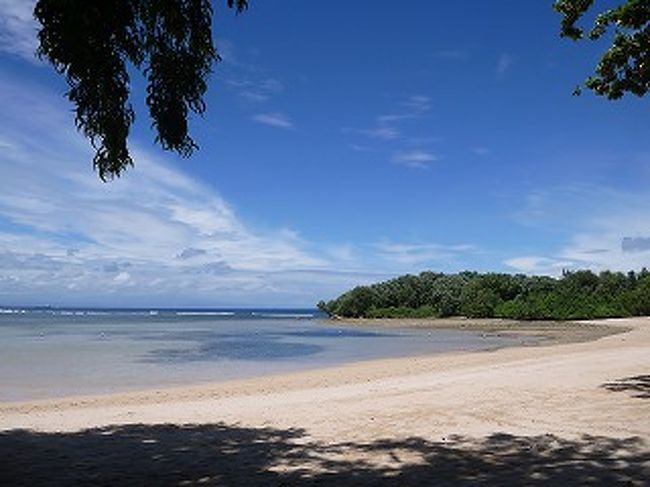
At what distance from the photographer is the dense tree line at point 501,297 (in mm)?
81062

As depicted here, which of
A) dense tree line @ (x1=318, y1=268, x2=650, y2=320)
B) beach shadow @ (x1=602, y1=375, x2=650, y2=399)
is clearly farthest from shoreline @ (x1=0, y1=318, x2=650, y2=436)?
dense tree line @ (x1=318, y1=268, x2=650, y2=320)

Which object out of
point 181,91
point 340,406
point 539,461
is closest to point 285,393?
point 340,406

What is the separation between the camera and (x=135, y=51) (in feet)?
21.7

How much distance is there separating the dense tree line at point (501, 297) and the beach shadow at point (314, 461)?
2993 inches

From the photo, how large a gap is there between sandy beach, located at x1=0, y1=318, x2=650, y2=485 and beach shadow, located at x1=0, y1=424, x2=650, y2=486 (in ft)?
0.08

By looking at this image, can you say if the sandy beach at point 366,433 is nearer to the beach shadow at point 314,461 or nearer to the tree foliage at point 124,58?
the beach shadow at point 314,461

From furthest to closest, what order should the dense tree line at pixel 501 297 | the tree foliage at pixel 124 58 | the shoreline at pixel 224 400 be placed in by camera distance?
the dense tree line at pixel 501 297 → the shoreline at pixel 224 400 → the tree foliage at pixel 124 58

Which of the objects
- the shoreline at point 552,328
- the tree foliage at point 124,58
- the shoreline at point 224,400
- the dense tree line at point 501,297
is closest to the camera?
the tree foliage at point 124,58

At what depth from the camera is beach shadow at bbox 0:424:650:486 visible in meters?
7.52

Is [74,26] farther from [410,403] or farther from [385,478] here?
[410,403]

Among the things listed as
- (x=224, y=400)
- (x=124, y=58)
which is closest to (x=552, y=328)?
(x=224, y=400)

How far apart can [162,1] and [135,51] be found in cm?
57

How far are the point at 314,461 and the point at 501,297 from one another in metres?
92.4

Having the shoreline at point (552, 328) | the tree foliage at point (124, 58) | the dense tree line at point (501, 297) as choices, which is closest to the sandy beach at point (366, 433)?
the tree foliage at point (124, 58)
